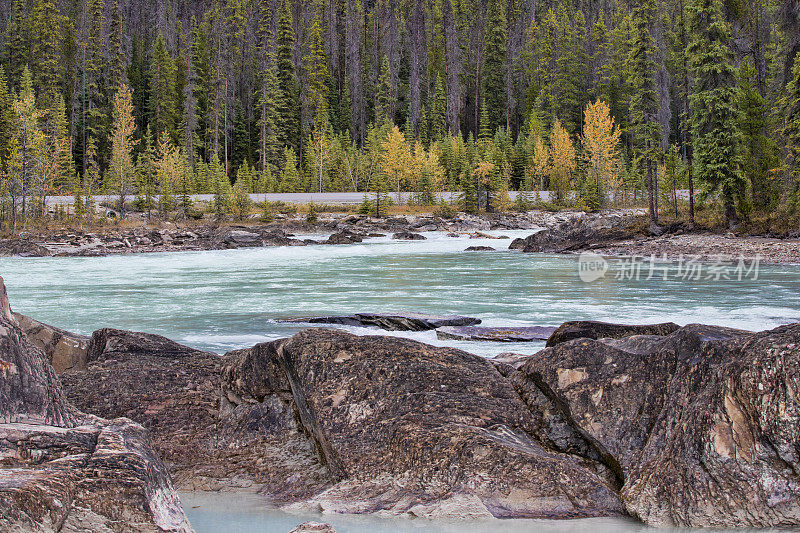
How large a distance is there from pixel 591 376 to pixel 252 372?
2.58 m

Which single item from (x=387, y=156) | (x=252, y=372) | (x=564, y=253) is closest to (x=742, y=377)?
(x=252, y=372)

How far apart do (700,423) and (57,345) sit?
6129mm

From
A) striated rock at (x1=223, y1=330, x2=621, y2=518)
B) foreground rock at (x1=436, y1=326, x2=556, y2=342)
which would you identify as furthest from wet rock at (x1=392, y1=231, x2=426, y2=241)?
striated rock at (x1=223, y1=330, x2=621, y2=518)

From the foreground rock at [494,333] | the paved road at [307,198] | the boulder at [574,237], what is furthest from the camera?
the paved road at [307,198]

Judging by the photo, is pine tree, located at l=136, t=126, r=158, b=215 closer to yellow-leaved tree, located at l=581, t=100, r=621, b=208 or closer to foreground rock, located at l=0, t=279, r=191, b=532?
yellow-leaved tree, located at l=581, t=100, r=621, b=208

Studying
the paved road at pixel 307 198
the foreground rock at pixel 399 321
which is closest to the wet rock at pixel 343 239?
the paved road at pixel 307 198

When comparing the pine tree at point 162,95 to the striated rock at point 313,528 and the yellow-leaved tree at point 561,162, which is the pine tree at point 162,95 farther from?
the striated rock at point 313,528

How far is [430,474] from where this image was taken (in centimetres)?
424

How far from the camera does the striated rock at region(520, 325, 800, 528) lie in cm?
373

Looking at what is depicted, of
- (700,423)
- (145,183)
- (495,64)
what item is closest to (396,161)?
(145,183)

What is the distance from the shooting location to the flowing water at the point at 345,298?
4.33 meters

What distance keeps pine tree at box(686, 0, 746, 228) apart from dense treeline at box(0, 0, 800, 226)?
0.09 metres

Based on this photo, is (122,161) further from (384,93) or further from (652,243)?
(384,93)

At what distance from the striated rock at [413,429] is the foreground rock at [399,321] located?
614 cm
